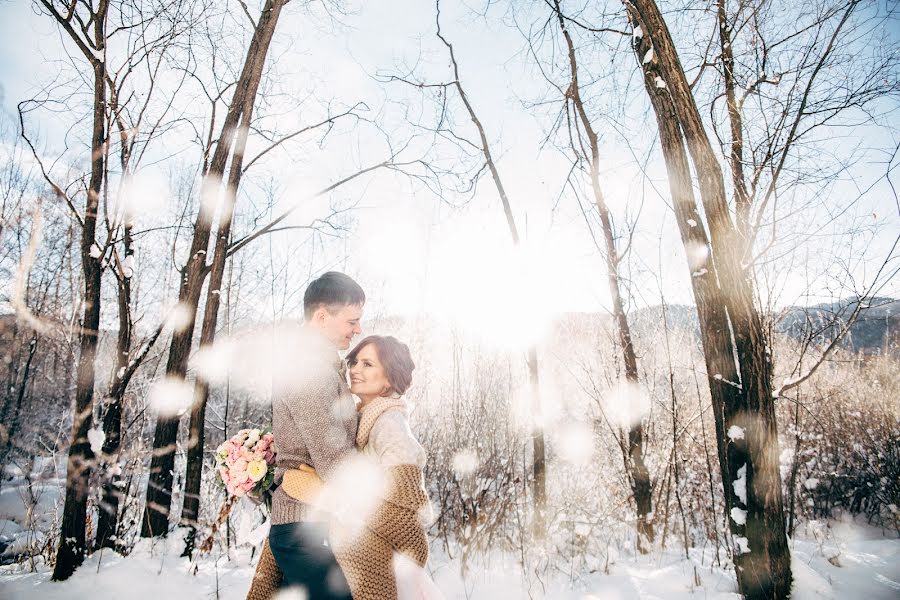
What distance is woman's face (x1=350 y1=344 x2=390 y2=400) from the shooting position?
193cm

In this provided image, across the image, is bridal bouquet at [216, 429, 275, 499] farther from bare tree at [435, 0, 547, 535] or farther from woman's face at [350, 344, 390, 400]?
bare tree at [435, 0, 547, 535]

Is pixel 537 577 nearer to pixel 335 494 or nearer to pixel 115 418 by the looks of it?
pixel 335 494

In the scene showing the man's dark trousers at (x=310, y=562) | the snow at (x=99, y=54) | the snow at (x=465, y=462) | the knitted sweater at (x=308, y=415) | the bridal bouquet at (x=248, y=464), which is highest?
the snow at (x=99, y=54)

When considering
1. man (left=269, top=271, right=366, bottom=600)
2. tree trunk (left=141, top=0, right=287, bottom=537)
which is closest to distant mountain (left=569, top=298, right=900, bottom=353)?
man (left=269, top=271, right=366, bottom=600)

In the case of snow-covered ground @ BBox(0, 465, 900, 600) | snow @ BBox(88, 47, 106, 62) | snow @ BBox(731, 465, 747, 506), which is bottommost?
snow-covered ground @ BBox(0, 465, 900, 600)

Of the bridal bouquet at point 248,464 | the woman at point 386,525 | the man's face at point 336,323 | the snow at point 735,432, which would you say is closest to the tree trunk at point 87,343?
the bridal bouquet at point 248,464

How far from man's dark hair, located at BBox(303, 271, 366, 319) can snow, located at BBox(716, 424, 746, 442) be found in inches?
103

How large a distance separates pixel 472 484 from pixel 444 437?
1438mm

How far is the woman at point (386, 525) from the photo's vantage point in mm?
1501

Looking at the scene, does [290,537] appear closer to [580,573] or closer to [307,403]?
[307,403]

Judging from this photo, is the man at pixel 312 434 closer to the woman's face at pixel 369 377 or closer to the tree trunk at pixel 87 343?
the woman's face at pixel 369 377

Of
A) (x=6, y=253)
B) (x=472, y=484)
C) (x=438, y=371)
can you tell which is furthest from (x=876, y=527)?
(x=6, y=253)

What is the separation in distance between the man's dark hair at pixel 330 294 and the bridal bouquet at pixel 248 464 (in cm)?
62

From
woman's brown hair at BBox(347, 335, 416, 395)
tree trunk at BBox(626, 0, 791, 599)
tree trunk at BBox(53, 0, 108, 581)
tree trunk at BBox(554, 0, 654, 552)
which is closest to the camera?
woman's brown hair at BBox(347, 335, 416, 395)
